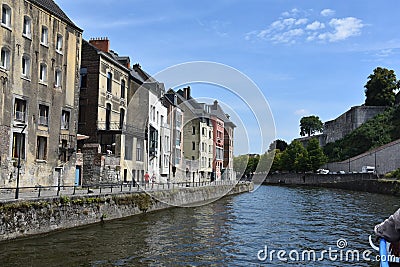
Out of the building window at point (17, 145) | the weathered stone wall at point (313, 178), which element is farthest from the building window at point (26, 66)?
the weathered stone wall at point (313, 178)

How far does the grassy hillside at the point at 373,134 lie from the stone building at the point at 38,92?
7276cm

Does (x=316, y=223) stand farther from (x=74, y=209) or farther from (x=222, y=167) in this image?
(x=222, y=167)

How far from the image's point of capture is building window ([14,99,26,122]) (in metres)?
26.1

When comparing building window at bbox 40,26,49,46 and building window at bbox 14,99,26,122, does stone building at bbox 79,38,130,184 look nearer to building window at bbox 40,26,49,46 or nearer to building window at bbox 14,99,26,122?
building window at bbox 40,26,49,46

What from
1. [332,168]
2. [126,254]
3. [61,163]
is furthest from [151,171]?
[332,168]

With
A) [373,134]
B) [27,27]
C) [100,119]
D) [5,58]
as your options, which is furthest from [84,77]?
[373,134]

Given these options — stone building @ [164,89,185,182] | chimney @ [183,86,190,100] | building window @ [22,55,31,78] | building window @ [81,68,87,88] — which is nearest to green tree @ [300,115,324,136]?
chimney @ [183,86,190,100]

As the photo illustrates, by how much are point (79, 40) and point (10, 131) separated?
9783 mm

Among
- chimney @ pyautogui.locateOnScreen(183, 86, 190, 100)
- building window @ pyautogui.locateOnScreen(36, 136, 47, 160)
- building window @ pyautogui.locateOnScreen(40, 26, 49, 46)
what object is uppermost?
chimney @ pyautogui.locateOnScreen(183, 86, 190, 100)

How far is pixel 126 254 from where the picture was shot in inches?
619

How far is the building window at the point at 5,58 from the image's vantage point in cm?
2472

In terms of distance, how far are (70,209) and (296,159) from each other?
87.7 meters

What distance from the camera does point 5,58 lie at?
25000 mm

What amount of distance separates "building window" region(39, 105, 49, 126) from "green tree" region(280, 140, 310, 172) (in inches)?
3112
